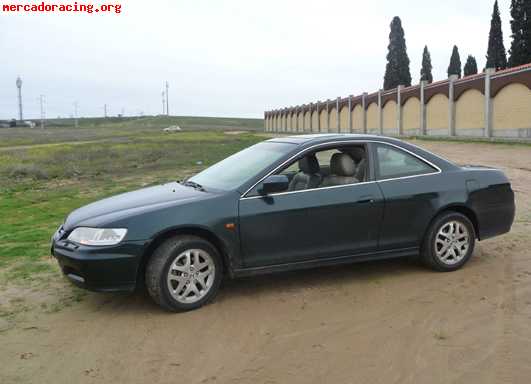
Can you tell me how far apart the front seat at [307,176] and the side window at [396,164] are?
0.63 meters

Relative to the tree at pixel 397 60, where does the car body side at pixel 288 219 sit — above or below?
below

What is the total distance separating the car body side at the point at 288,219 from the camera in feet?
15.0

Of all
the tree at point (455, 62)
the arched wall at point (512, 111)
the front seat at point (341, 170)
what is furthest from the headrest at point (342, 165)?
the tree at point (455, 62)

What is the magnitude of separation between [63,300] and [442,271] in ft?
12.4

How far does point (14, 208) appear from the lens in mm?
11258

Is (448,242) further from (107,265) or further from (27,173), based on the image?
(27,173)

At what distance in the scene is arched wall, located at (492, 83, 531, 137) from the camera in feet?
93.5

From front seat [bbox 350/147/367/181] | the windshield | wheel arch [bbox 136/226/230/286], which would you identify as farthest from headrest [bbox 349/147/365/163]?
wheel arch [bbox 136/226/230/286]

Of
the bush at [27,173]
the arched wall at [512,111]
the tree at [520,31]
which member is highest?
the tree at [520,31]

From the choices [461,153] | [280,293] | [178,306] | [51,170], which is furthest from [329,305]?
[461,153]

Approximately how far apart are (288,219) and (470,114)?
3230 centimetres

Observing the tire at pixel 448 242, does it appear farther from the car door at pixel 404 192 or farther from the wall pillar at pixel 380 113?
the wall pillar at pixel 380 113

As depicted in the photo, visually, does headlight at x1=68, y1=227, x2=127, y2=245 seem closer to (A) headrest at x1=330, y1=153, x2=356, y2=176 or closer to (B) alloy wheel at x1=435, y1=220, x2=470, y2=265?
(A) headrest at x1=330, y1=153, x2=356, y2=176

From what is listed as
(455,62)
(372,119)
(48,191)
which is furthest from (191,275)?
(455,62)
